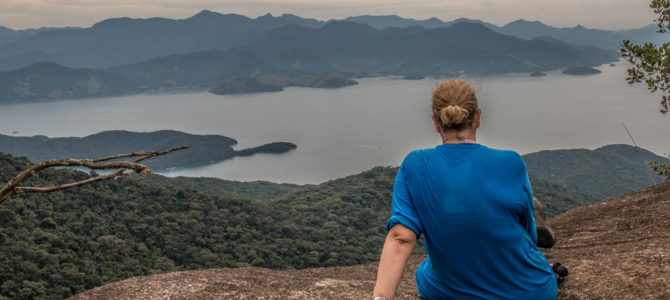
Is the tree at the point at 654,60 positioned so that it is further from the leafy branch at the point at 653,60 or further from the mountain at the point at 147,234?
the mountain at the point at 147,234

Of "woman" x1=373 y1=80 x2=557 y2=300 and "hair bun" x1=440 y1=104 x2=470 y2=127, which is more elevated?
"hair bun" x1=440 y1=104 x2=470 y2=127

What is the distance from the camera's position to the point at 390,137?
13888 cm

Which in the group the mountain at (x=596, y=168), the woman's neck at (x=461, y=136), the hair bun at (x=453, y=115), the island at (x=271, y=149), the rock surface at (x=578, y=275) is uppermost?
the hair bun at (x=453, y=115)

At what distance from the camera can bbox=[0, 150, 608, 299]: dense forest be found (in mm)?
18016

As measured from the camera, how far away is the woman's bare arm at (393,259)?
2316 mm

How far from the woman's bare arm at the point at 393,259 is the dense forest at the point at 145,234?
16052 mm

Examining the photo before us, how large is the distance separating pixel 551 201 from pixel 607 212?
49934mm

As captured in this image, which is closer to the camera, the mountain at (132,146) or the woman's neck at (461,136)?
the woman's neck at (461,136)

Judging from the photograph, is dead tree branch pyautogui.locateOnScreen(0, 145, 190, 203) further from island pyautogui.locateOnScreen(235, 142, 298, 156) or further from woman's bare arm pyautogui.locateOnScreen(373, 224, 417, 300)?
island pyautogui.locateOnScreen(235, 142, 298, 156)

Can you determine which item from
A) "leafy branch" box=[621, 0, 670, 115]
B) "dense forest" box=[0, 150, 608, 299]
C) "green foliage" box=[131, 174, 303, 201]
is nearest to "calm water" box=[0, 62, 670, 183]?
"green foliage" box=[131, 174, 303, 201]

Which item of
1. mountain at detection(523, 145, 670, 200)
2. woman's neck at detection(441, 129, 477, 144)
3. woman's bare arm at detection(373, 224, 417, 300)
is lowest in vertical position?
mountain at detection(523, 145, 670, 200)

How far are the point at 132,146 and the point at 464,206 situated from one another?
495ft

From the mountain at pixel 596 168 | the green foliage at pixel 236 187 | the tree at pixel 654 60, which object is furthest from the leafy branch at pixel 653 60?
the mountain at pixel 596 168

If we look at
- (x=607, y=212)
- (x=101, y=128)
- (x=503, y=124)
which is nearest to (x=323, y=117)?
(x=503, y=124)
